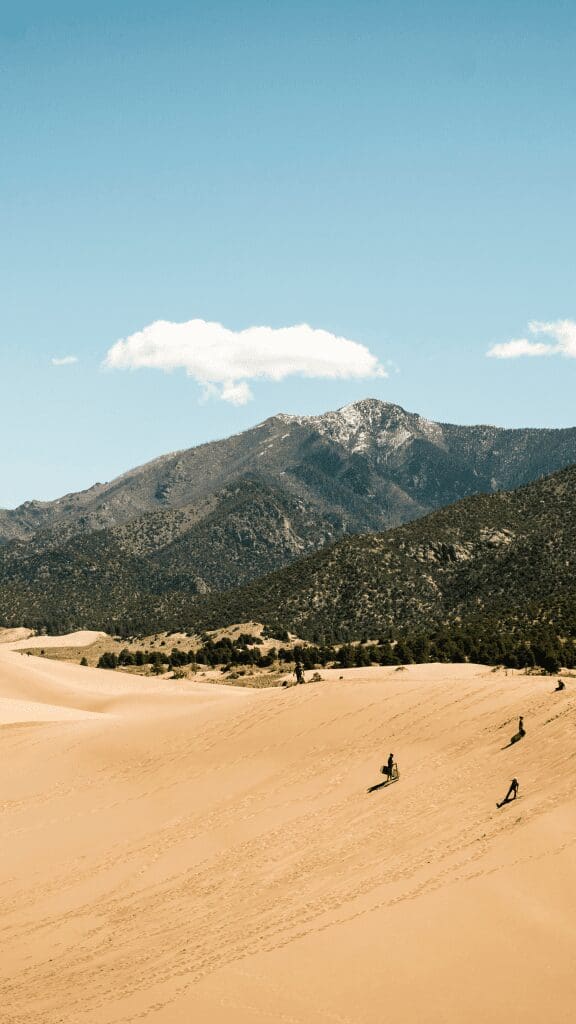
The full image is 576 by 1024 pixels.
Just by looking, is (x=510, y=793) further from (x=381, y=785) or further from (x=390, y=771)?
(x=381, y=785)

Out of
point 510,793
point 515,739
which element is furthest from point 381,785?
point 510,793

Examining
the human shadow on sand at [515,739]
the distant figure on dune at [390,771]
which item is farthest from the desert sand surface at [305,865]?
the distant figure on dune at [390,771]

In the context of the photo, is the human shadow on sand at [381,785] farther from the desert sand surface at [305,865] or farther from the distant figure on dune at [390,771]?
the desert sand surface at [305,865]

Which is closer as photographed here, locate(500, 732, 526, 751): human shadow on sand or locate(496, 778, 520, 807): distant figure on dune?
locate(496, 778, 520, 807): distant figure on dune

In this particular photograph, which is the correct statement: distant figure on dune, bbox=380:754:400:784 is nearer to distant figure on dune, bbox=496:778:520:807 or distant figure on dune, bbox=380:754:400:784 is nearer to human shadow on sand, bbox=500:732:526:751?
human shadow on sand, bbox=500:732:526:751

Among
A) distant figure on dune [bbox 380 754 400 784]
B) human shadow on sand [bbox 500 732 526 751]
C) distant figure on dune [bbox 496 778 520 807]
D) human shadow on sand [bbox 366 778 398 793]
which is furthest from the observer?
distant figure on dune [bbox 380 754 400 784]

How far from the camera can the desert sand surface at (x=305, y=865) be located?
44.9 ft

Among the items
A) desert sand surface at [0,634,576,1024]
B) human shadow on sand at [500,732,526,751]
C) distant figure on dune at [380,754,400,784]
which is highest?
human shadow on sand at [500,732,526,751]

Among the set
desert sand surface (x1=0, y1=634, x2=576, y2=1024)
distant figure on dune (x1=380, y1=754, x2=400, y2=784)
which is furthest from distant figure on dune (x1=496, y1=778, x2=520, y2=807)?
distant figure on dune (x1=380, y1=754, x2=400, y2=784)

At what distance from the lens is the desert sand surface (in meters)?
13.7

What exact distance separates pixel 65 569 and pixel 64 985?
567ft

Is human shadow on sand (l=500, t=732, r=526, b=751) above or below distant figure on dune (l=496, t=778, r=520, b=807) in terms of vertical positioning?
above

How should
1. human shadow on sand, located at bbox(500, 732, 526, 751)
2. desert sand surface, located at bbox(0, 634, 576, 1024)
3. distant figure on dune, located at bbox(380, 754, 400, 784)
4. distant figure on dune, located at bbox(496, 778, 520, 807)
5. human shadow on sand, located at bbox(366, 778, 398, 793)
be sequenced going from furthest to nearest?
1. distant figure on dune, located at bbox(380, 754, 400, 784)
2. human shadow on sand, located at bbox(366, 778, 398, 793)
3. human shadow on sand, located at bbox(500, 732, 526, 751)
4. distant figure on dune, located at bbox(496, 778, 520, 807)
5. desert sand surface, located at bbox(0, 634, 576, 1024)

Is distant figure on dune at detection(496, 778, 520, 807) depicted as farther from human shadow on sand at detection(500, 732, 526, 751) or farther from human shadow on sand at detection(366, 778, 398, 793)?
human shadow on sand at detection(366, 778, 398, 793)
